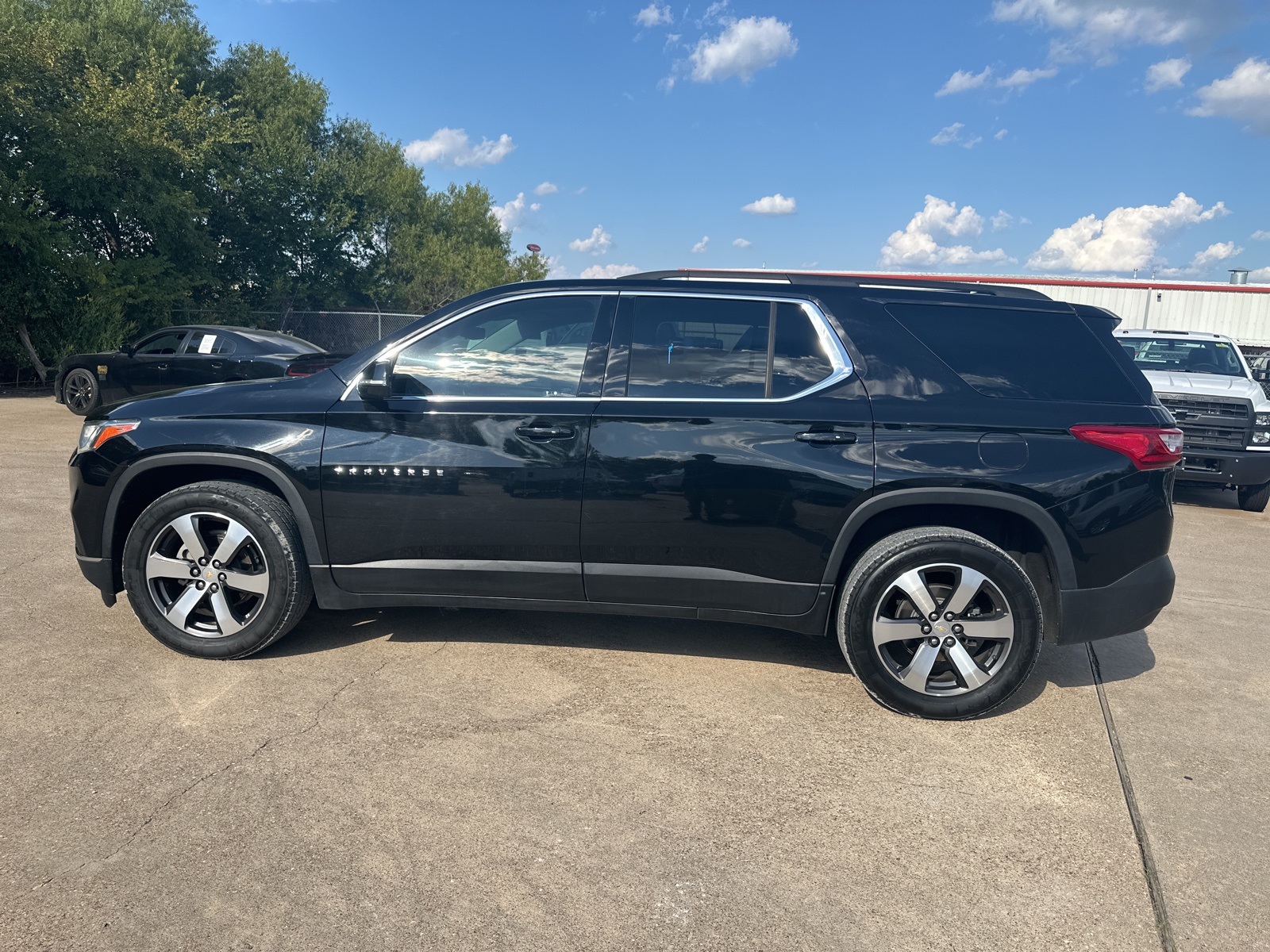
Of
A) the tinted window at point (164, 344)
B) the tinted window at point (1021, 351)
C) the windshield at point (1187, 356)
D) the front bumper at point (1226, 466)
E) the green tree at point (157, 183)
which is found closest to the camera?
the tinted window at point (1021, 351)

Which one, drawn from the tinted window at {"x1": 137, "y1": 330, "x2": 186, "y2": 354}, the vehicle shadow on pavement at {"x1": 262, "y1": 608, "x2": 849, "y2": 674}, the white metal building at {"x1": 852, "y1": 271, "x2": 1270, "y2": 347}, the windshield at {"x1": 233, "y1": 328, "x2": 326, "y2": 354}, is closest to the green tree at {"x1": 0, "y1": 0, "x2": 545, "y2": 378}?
the tinted window at {"x1": 137, "y1": 330, "x2": 186, "y2": 354}

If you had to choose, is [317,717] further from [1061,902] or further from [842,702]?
[1061,902]

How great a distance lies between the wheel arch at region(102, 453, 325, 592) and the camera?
4.07 meters

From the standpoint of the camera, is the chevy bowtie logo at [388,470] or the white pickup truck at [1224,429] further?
the white pickup truck at [1224,429]

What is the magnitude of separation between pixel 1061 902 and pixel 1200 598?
419cm

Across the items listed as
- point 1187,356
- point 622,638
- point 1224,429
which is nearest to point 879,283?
point 622,638

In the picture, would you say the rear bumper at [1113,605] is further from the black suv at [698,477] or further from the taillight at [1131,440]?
the taillight at [1131,440]

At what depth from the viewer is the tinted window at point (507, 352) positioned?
4.04 m

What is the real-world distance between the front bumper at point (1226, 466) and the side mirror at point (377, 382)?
821cm

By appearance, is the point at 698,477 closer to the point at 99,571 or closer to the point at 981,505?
the point at 981,505

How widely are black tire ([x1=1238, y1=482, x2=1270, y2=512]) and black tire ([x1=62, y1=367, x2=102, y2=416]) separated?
591 inches

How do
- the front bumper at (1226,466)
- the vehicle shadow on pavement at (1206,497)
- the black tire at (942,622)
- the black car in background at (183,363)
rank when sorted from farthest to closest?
A: 1. the black car in background at (183,363)
2. the vehicle shadow on pavement at (1206,497)
3. the front bumper at (1226,466)
4. the black tire at (942,622)

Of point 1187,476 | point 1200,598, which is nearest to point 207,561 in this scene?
point 1200,598

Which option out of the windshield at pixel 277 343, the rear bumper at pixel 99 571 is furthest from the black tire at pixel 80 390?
the rear bumper at pixel 99 571
